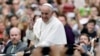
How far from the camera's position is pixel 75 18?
15.6 meters

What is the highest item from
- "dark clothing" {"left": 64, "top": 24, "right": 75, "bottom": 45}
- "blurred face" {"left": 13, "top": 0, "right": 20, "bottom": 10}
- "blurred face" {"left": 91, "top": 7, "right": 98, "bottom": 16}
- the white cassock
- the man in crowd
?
the white cassock

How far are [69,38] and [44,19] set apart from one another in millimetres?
1927

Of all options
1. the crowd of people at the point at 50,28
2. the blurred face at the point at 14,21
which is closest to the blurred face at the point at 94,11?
the crowd of people at the point at 50,28

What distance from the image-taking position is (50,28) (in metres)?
10.4

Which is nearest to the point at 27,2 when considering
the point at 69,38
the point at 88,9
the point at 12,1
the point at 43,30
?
the point at 12,1

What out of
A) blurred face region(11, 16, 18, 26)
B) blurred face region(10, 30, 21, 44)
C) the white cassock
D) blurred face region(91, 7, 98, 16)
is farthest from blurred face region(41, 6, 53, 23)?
blurred face region(91, 7, 98, 16)

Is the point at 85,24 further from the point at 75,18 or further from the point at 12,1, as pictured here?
the point at 12,1

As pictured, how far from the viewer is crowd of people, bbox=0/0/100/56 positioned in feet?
28.1

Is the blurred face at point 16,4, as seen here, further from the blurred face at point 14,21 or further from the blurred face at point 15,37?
the blurred face at point 15,37

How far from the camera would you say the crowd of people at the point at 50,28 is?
8.58m

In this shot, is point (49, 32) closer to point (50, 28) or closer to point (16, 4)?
point (50, 28)

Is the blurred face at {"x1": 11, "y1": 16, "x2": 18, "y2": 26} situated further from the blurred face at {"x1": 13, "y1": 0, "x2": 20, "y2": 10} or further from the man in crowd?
the man in crowd

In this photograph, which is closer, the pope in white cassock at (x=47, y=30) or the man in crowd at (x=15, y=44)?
the pope in white cassock at (x=47, y=30)

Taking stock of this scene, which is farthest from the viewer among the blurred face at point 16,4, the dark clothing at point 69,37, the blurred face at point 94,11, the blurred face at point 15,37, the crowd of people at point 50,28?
the blurred face at point 16,4
